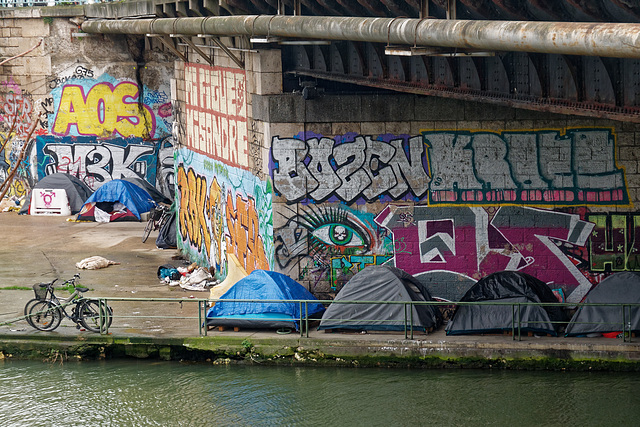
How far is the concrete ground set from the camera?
1714 cm

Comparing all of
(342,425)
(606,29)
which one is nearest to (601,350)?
(342,425)

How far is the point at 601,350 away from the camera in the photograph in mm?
16734

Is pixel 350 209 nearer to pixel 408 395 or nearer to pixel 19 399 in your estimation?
pixel 408 395

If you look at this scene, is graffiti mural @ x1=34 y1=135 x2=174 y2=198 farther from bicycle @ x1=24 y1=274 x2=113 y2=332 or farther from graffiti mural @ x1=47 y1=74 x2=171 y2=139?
bicycle @ x1=24 y1=274 x2=113 y2=332

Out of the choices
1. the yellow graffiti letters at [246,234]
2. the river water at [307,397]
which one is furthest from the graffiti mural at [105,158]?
the river water at [307,397]

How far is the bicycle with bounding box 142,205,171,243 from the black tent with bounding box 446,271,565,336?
1412 centimetres

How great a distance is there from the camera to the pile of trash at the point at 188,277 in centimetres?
2352

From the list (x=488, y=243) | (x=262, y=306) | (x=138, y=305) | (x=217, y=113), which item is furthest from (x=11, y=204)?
(x=488, y=243)

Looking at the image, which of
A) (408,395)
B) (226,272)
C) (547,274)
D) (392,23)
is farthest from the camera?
(226,272)

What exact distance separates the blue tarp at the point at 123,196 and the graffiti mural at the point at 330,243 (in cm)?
1515

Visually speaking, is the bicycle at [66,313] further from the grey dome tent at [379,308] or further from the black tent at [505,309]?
the black tent at [505,309]

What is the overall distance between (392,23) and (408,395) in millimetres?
6177

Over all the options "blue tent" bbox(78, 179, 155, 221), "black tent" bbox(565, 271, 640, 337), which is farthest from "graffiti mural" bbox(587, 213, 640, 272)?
"blue tent" bbox(78, 179, 155, 221)

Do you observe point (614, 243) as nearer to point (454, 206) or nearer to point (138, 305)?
point (454, 206)
